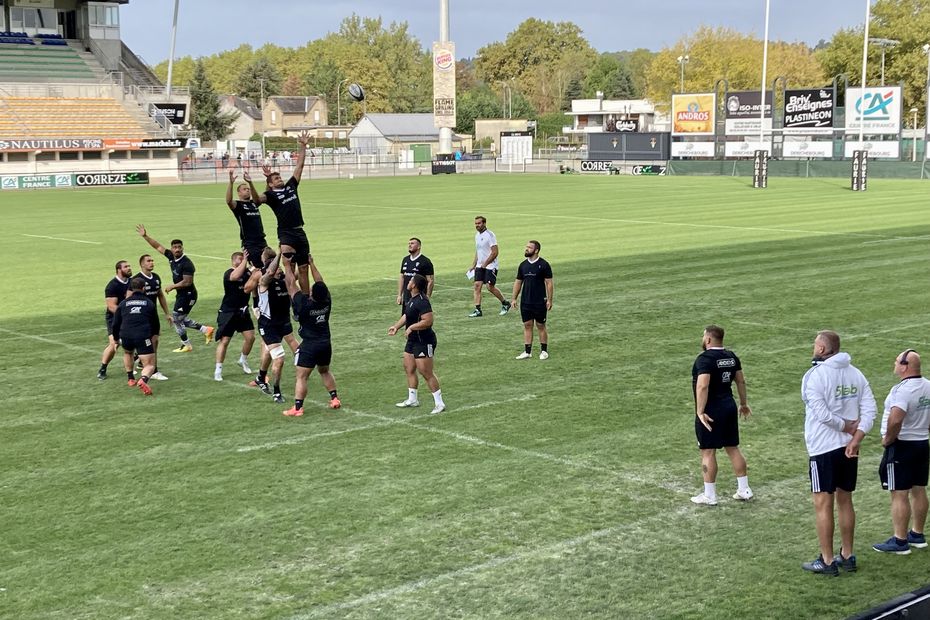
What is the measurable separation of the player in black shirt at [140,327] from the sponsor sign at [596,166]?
69040 mm

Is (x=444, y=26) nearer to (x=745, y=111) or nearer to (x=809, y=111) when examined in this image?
(x=745, y=111)

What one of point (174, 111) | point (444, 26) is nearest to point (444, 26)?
point (444, 26)

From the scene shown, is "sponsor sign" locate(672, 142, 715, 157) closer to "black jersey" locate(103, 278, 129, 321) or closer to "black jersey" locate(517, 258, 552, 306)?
"black jersey" locate(517, 258, 552, 306)

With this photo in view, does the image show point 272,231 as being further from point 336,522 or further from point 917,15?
point 917,15

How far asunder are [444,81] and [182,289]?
70012mm

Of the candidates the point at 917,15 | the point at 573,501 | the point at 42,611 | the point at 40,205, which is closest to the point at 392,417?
the point at 573,501

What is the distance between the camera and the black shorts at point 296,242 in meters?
15.7

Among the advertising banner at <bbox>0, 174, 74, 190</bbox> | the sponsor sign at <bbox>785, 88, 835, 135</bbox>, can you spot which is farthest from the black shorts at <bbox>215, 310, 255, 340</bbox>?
the sponsor sign at <bbox>785, 88, 835, 135</bbox>

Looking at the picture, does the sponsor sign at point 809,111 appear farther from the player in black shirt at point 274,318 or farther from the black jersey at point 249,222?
the player in black shirt at point 274,318

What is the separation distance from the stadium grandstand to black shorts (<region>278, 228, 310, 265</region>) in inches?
2237

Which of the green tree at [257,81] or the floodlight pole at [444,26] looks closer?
the floodlight pole at [444,26]

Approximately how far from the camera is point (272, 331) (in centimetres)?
1479

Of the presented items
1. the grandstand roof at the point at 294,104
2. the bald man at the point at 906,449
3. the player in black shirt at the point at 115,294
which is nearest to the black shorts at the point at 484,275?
the player in black shirt at the point at 115,294

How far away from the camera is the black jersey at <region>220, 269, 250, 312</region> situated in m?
15.8
